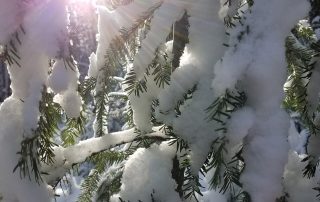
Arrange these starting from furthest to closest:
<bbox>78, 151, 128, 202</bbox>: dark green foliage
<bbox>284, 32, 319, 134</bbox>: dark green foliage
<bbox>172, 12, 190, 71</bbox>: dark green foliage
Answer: <bbox>78, 151, 128, 202</bbox>: dark green foliage < <bbox>284, 32, 319, 134</bbox>: dark green foliage < <bbox>172, 12, 190, 71</bbox>: dark green foliage

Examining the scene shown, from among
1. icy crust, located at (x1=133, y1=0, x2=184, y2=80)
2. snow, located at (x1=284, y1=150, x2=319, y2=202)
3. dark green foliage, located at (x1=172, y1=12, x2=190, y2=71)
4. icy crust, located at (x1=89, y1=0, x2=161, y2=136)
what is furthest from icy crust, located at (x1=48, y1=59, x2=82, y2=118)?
snow, located at (x1=284, y1=150, x2=319, y2=202)

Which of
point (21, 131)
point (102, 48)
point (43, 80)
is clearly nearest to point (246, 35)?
point (102, 48)

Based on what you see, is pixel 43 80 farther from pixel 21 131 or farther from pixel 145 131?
pixel 145 131

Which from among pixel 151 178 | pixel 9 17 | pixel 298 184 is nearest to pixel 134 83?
pixel 151 178

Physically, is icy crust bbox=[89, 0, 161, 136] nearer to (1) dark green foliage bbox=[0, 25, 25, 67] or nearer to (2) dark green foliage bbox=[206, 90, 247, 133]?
(1) dark green foliage bbox=[0, 25, 25, 67]

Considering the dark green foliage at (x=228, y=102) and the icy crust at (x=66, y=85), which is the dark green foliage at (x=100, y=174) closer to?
the icy crust at (x=66, y=85)

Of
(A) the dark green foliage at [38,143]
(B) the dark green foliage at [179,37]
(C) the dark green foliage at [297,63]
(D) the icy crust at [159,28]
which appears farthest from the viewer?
(C) the dark green foliage at [297,63]

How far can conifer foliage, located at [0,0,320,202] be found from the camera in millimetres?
959

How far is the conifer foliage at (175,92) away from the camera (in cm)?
96

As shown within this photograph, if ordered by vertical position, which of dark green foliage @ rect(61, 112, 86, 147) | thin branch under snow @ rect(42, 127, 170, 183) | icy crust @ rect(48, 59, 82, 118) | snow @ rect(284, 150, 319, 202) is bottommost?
snow @ rect(284, 150, 319, 202)

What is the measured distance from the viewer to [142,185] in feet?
4.19

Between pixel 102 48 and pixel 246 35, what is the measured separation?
460 mm

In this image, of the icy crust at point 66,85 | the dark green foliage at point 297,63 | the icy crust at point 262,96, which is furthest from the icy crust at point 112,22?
the dark green foliage at point 297,63

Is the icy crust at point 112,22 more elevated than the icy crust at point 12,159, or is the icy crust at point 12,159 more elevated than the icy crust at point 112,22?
the icy crust at point 112,22
